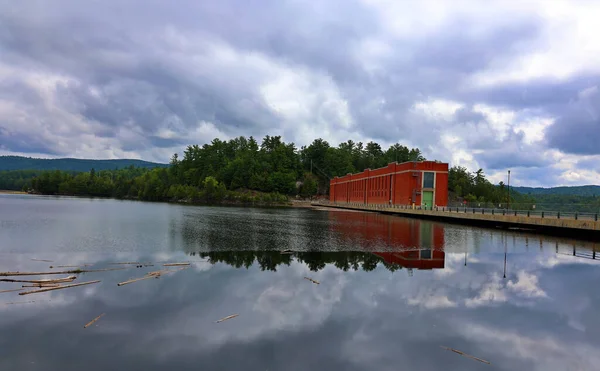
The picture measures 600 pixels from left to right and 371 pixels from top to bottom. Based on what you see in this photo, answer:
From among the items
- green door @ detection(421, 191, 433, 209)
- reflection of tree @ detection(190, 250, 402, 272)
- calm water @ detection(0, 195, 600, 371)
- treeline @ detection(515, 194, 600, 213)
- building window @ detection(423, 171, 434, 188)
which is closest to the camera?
calm water @ detection(0, 195, 600, 371)

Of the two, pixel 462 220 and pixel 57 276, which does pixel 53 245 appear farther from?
pixel 462 220

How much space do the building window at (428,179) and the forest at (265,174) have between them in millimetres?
68043

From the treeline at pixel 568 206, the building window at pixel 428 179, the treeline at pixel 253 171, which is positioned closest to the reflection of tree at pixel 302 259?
the treeline at pixel 568 206

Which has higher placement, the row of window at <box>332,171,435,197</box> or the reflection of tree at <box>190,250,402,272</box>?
the row of window at <box>332,171,435,197</box>

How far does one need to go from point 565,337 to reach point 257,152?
173 meters

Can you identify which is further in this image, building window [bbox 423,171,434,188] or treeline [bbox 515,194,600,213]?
building window [bbox 423,171,434,188]

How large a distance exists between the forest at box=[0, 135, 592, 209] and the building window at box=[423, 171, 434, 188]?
223 feet

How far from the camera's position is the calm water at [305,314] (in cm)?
955

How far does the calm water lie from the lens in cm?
955

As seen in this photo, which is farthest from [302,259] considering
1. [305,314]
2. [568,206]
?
[568,206]

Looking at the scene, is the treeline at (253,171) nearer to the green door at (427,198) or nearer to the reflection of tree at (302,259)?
the green door at (427,198)

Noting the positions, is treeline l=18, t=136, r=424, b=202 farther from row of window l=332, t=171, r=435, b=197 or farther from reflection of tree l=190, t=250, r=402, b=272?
reflection of tree l=190, t=250, r=402, b=272

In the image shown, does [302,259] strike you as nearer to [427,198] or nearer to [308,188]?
[427,198]

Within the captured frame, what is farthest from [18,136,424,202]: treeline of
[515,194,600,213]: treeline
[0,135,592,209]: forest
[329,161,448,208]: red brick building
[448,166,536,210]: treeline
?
[515,194,600,213]: treeline
